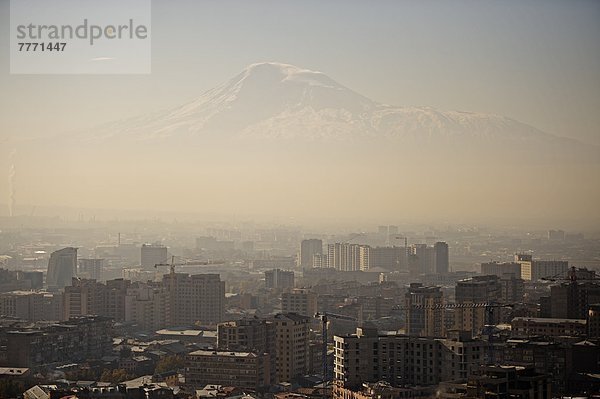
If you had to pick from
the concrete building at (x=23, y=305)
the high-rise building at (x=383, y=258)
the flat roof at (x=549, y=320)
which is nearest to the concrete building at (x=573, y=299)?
the flat roof at (x=549, y=320)

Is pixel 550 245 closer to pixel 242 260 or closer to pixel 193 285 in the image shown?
pixel 193 285

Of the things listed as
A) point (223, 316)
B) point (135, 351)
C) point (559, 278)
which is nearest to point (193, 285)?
point (223, 316)

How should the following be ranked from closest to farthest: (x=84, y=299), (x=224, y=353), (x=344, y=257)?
1. (x=224, y=353)
2. (x=84, y=299)
3. (x=344, y=257)

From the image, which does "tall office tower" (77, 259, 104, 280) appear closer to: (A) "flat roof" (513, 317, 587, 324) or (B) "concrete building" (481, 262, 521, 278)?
(B) "concrete building" (481, 262, 521, 278)

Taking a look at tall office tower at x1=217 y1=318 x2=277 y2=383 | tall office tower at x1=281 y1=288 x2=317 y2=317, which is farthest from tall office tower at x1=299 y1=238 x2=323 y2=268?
tall office tower at x1=217 y1=318 x2=277 y2=383

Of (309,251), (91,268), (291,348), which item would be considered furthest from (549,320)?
(309,251)

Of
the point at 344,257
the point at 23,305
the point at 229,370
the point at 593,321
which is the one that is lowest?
the point at 229,370

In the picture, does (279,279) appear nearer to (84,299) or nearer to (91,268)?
(91,268)
